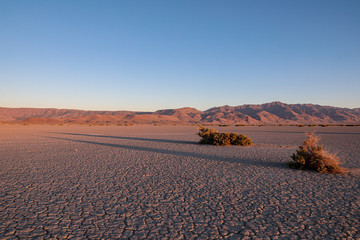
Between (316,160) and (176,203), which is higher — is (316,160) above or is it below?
above

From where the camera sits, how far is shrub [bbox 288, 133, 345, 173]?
797cm

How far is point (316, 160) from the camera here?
8.25 m

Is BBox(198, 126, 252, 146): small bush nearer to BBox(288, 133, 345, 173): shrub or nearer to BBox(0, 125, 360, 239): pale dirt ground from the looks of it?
BBox(288, 133, 345, 173): shrub

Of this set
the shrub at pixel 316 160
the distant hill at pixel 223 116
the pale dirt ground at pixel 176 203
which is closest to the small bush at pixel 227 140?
the shrub at pixel 316 160

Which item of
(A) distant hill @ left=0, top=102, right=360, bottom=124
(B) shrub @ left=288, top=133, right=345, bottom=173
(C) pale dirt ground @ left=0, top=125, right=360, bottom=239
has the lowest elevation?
(C) pale dirt ground @ left=0, top=125, right=360, bottom=239

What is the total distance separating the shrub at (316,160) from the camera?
26.2 feet

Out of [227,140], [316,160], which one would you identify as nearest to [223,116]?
[227,140]

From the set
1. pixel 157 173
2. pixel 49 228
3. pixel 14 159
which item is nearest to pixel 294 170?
pixel 157 173

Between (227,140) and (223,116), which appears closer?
(227,140)

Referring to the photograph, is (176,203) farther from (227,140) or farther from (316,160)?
Result: (227,140)

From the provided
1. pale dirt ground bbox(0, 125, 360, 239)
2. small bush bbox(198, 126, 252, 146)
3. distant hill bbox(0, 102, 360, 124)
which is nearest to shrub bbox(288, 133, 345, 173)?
pale dirt ground bbox(0, 125, 360, 239)

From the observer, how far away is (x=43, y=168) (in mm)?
8391

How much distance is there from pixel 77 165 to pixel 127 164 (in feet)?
6.59

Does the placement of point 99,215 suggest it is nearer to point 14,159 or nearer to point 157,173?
point 157,173
